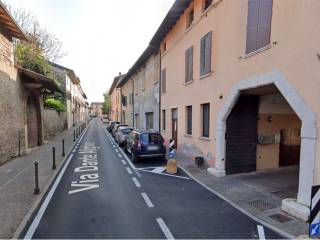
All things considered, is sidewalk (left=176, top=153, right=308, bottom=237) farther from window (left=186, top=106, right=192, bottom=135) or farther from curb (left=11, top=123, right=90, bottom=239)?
curb (left=11, top=123, right=90, bottom=239)

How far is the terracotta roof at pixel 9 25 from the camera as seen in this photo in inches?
351

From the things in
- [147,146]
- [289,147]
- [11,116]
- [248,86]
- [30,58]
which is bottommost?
[147,146]

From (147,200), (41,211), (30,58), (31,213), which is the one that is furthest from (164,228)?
(30,58)

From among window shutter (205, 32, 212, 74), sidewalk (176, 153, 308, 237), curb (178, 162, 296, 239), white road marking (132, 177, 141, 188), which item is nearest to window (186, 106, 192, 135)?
sidewalk (176, 153, 308, 237)

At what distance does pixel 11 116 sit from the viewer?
11125 mm

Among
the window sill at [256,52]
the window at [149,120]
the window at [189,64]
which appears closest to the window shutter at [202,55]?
the window at [189,64]

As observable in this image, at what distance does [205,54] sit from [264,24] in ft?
12.0

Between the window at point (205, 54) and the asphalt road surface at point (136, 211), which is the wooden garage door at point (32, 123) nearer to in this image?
the asphalt road surface at point (136, 211)

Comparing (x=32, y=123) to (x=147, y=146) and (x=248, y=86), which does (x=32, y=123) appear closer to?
(x=147, y=146)

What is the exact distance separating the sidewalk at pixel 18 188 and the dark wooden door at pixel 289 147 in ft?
31.1

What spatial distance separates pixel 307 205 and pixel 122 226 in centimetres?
416

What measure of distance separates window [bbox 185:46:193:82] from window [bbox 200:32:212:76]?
1313 mm

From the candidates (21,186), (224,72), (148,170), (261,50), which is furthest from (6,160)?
(261,50)

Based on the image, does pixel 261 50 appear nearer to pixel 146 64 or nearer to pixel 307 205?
pixel 307 205
